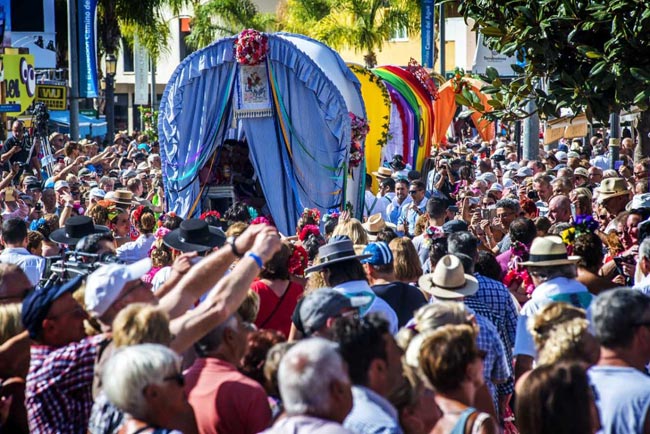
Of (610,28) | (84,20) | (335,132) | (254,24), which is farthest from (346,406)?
(254,24)

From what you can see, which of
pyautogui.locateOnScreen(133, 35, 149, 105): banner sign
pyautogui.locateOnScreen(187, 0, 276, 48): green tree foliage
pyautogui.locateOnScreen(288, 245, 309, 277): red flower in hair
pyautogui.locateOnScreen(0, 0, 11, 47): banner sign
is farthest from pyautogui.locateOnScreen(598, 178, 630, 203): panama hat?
pyautogui.locateOnScreen(187, 0, 276, 48): green tree foliage

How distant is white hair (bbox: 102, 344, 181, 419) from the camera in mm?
4109

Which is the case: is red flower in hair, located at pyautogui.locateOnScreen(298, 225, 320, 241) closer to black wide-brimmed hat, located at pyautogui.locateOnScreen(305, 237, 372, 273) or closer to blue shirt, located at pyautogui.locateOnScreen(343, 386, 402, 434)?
black wide-brimmed hat, located at pyautogui.locateOnScreen(305, 237, 372, 273)

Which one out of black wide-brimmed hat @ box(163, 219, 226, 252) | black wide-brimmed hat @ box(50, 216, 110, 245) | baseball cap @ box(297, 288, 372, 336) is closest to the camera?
baseball cap @ box(297, 288, 372, 336)

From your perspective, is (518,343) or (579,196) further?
(579,196)

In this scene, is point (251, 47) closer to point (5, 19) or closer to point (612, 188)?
point (612, 188)

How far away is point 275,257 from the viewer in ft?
22.7

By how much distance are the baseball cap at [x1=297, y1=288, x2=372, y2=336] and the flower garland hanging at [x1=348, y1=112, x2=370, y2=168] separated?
10140 mm

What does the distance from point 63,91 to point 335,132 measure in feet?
39.9

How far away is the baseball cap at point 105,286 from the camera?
503 centimetres

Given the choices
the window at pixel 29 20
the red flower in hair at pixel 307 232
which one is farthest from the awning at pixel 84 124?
the red flower in hair at pixel 307 232

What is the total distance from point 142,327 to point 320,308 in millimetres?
1052

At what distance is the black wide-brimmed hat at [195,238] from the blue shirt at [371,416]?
3889 mm

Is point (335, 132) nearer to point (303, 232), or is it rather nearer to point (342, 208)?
point (342, 208)
